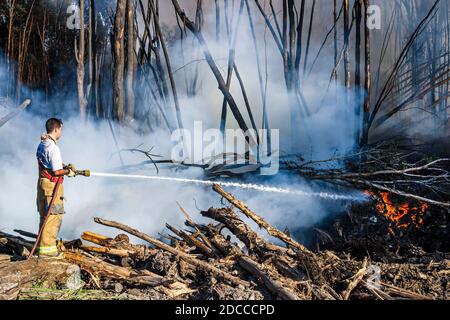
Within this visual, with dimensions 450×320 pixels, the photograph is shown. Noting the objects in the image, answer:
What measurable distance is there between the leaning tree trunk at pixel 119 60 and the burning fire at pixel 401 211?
4.65m

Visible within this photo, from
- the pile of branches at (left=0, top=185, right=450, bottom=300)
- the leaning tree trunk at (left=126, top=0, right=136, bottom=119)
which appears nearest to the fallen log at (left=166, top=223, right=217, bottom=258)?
the pile of branches at (left=0, top=185, right=450, bottom=300)

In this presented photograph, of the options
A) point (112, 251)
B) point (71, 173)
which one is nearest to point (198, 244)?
point (112, 251)

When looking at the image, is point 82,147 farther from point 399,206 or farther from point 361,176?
point 399,206

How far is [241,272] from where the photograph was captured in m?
4.33

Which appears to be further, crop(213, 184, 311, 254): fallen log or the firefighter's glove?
crop(213, 184, 311, 254): fallen log

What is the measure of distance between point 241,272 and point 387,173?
10.9 feet

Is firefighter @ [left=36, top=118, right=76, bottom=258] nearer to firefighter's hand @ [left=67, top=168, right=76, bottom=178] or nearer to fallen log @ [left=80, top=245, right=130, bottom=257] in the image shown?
firefighter's hand @ [left=67, top=168, right=76, bottom=178]

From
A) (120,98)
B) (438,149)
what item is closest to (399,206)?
(438,149)

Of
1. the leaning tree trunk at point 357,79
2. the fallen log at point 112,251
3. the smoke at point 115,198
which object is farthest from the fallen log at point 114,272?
the leaning tree trunk at point 357,79

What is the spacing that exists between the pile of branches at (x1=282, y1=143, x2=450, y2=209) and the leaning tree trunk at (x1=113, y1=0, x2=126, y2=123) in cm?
309

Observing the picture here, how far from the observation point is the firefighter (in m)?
4.56

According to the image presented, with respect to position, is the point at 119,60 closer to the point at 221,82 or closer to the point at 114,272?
the point at 221,82

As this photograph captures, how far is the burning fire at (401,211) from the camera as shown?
6.27m

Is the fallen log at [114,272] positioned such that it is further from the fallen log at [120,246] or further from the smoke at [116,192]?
the smoke at [116,192]
